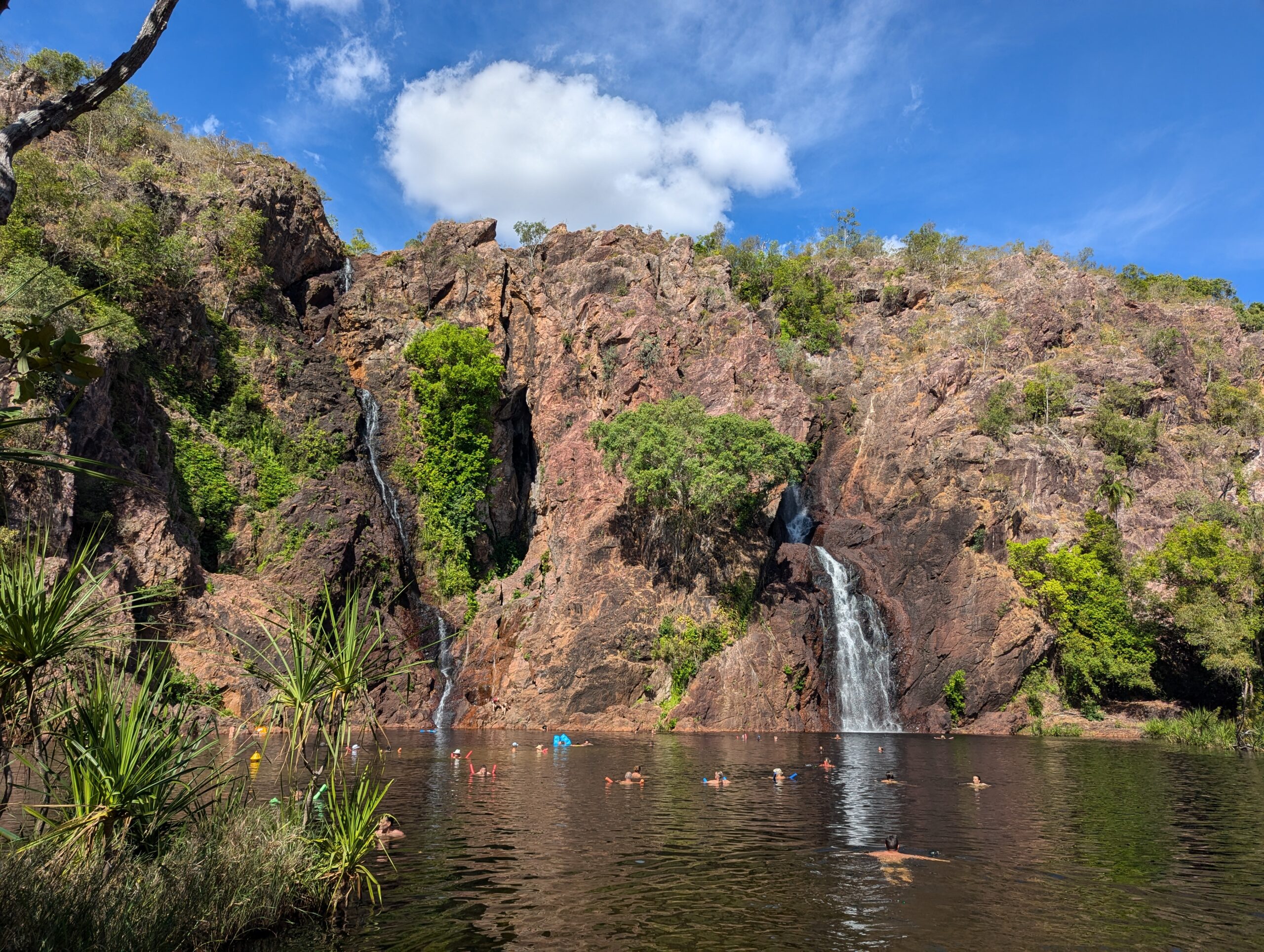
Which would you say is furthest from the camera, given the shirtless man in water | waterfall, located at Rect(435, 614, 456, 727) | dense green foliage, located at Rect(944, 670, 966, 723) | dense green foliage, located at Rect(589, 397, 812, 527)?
dense green foliage, located at Rect(589, 397, 812, 527)

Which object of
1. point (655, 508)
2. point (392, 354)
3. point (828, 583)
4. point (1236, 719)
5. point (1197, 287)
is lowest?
point (1236, 719)

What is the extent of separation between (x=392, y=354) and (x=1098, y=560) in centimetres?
→ 5336

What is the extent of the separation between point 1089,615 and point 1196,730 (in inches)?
370

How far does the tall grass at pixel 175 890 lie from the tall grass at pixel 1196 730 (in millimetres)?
46300

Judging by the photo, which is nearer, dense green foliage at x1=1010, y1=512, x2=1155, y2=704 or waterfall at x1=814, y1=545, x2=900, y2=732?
waterfall at x1=814, y1=545, x2=900, y2=732

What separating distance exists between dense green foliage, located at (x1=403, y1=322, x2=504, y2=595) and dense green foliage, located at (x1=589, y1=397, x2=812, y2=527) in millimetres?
11301

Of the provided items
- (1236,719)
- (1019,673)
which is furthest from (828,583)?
(1236,719)

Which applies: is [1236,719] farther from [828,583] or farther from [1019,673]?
[828,583]

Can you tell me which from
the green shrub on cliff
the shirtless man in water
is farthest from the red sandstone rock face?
the shirtless man in water

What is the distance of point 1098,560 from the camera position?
52.1 m

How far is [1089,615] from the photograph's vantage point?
1976 inches

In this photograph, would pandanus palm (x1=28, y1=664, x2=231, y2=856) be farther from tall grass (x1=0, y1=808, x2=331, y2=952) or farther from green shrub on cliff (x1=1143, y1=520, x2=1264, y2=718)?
green shrub on cliff (x1=1143, y1=520, x2=1264, y2=718)

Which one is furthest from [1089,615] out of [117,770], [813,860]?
[117,770]

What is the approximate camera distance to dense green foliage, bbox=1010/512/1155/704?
159ft
